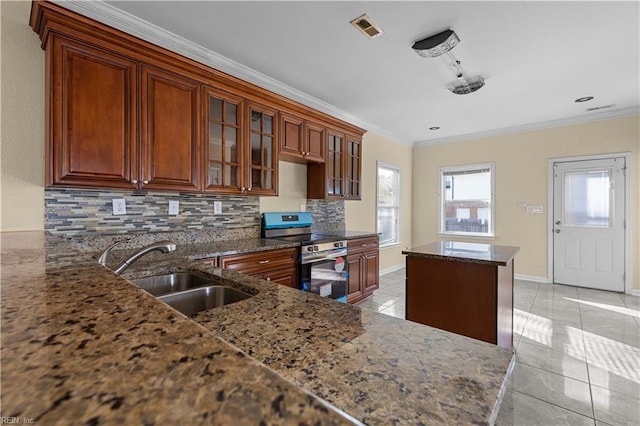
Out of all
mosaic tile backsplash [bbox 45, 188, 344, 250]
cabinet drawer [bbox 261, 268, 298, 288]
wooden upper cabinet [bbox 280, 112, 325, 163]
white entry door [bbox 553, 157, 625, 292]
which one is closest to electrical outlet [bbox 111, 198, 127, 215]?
mosaic tile backsplash [bbox 45, 188, 344, 250]

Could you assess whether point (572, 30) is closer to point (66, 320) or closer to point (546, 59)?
point (546, 59)

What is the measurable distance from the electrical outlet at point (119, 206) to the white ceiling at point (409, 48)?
132cm

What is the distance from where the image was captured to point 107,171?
1.90 meters

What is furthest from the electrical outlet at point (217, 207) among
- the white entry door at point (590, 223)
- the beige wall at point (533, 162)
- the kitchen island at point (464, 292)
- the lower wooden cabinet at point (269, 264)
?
the white entry door at point (590, 223)

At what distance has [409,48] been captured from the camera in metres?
2.58

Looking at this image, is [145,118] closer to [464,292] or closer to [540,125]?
[464,292]

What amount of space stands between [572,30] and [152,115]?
3412mm

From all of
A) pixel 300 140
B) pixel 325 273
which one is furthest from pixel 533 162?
pixel 325 273

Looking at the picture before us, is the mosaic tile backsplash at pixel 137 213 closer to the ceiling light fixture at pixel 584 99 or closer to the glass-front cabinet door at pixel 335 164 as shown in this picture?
the glass-front cabinet door at pixel 335 164

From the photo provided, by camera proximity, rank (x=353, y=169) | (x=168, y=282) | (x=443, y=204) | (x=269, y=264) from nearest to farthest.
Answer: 1. (x=168, y=282)
2. (x=269, y=264)
3. (x=353, y=169)
4. (x=443, y=204)

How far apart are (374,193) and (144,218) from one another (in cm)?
363

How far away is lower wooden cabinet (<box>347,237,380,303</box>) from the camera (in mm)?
3475

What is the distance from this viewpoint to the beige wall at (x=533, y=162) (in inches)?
163

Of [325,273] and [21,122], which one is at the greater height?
[21,122]
